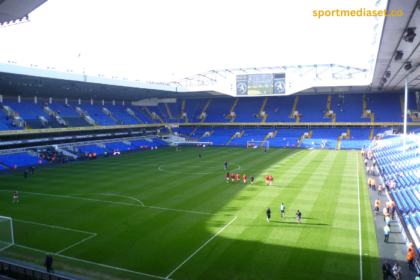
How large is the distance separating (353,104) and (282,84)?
60.4 feet

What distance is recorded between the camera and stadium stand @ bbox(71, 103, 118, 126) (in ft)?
180

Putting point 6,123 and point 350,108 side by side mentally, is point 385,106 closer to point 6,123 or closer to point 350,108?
point 350,108

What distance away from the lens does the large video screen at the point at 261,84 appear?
175 ft

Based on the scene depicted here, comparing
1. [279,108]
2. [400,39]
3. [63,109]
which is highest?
[400,39]

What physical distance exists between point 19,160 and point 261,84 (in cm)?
4109

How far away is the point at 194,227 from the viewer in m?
16.0

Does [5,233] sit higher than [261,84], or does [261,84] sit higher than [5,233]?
[261,84]

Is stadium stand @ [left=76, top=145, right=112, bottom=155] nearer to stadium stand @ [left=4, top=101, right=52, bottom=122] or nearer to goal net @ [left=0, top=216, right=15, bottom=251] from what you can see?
stadium stand @ [left=4, top=101, right=52, bottom=122]

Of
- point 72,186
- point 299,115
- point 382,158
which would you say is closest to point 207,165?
point 72,186

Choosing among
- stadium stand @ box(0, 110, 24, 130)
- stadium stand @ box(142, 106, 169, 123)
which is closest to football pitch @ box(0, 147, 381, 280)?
stadium stand @ box(0, 110, 24, 130)

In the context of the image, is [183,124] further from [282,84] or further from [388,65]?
[388,65]

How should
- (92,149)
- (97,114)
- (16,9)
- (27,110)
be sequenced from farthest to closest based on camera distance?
(97,114) < (92,149) < (27,110) < (16,9)

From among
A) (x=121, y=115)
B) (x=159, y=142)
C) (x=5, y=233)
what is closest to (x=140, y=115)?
(x=121, y=115)

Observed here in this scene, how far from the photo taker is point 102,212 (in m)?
18.7
